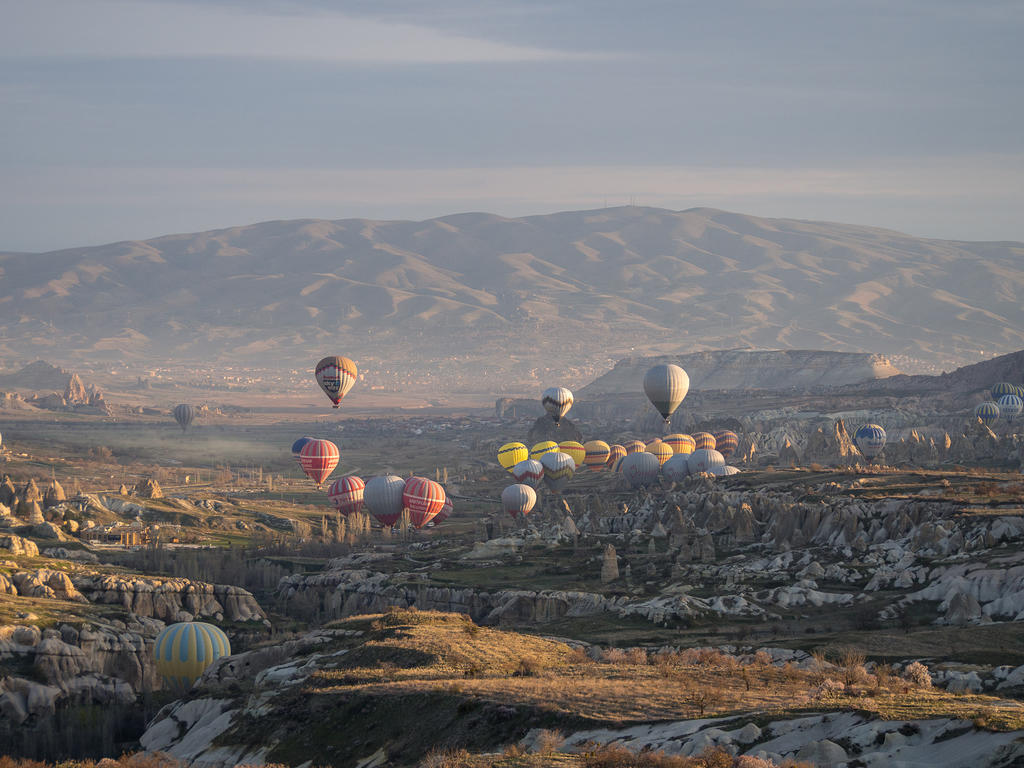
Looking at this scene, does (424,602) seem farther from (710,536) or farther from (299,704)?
(299,704)

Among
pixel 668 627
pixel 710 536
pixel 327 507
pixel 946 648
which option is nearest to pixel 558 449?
pixel 327 507

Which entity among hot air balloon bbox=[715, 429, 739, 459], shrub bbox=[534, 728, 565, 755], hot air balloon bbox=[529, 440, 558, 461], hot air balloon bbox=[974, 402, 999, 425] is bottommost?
hot air balloon bbox=[529, 440, 558, 461]

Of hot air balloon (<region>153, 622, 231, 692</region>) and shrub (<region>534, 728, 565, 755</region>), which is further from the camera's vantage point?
hot air balloon (<region>153, 622, 231, 692</region>)

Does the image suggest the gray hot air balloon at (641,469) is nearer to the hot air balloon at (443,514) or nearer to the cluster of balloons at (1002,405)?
the hot air balloon at (443,514)

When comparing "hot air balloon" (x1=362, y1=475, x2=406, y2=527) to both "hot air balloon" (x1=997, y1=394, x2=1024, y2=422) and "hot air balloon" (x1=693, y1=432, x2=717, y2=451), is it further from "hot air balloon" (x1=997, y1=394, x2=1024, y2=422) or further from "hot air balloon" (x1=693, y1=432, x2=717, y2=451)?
"hot air balloon" (x1=997, y1=394, x2=1024, y2=422)

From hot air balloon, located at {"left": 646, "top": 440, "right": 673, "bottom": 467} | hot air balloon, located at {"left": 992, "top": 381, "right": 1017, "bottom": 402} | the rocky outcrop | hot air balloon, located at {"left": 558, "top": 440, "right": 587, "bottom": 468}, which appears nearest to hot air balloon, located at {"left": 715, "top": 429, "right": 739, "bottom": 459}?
hot air balloon, located at {"left": 646, "top": 440, "right": 673, "bottom": 467}

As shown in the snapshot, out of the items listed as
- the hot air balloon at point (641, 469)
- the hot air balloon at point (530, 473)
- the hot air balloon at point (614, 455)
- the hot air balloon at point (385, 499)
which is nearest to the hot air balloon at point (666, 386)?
the hot air balloon at point (641, 469)

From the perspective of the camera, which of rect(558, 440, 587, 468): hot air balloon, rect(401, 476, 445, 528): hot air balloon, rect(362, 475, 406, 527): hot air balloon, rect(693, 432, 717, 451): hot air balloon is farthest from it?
rect(558, 440, 587, 468): hot air balloon
